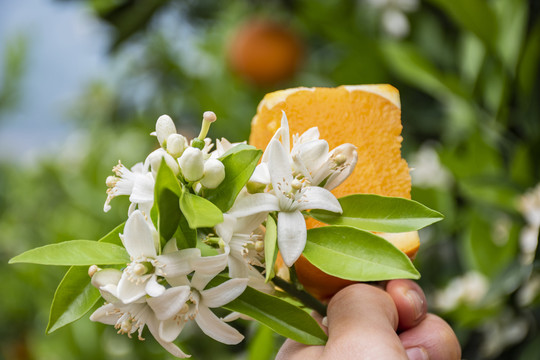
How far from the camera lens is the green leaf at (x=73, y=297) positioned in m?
0.27

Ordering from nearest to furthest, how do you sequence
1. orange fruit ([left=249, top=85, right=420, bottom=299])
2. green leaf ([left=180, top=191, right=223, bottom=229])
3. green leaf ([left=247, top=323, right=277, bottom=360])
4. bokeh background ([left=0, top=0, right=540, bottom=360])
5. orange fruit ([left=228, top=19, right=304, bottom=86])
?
green leaf ([left=180, top=191, right=223, bottom=229]) → orange fruit ([left=249, top=85, right=420, bottom=299]) → green leaf ([left=247, top=323, right=277, bottom=360]) → bokeh background ([left=0, top=0, right=540, bottom=360]) → orange fruit ([left=228, top=19, right=304, bottom=86])

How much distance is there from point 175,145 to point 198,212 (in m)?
0.05

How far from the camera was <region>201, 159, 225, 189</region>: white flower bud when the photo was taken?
0.27 m

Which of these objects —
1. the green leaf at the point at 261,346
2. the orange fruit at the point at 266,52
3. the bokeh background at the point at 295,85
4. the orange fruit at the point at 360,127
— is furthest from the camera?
the orange fruit at the point at 266,52

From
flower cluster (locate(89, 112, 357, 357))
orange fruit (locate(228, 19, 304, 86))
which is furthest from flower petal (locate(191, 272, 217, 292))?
orange fruit (locate(228, 19, 304, 86))

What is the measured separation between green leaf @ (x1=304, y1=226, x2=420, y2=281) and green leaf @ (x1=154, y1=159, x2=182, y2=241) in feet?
0.22

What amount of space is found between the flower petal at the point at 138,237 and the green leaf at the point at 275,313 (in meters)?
0.04

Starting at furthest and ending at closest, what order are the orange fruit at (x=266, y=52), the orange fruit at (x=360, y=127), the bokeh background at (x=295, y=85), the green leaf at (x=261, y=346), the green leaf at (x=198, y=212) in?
the orange fruit at (x=266, y=52) → the bokeh background at (x=295, y=85) → the green leaf at (x=261, y=346) → the orange fruit at (x=360, y=127) → the green leaf at (x=198, y=212)

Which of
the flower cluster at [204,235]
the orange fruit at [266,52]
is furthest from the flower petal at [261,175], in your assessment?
the orange fruit at [266,52]

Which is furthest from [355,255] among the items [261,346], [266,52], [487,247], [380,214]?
[266,52]

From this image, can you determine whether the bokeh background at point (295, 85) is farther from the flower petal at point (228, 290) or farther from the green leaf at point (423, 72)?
the flower petal at point (228, 290)

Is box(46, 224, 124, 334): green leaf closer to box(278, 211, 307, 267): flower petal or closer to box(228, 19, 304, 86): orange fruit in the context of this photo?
box(278, 211, 307, 267): flower petal

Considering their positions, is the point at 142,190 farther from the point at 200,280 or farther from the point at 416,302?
the point at 416,302

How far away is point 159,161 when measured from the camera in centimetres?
26
